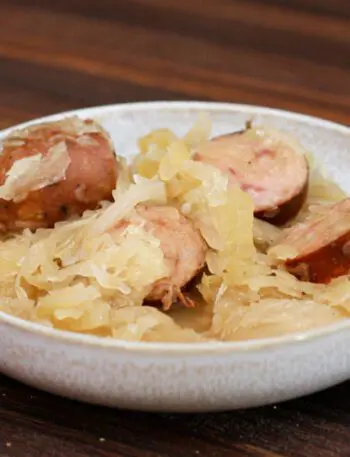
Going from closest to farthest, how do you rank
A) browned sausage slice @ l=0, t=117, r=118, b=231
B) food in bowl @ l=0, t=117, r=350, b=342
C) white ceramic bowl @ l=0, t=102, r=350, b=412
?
white ceramic bowl @ l=0, t=102, r=350, b=412, food in bowl @ l=0, t=117, r=350, b=342, browned sausage slice @ l=0, t=117, r=118, b=231

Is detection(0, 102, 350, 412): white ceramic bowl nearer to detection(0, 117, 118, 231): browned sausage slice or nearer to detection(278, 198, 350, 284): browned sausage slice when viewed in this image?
detection(278, 198, 350, 284): browned sausage slice

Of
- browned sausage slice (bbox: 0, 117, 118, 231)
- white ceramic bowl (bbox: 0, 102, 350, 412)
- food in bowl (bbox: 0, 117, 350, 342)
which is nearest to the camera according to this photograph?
white ceramic bowl (bbox: 0, 102, 350, 412)

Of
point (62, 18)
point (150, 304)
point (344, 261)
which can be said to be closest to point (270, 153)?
point (344, 261)

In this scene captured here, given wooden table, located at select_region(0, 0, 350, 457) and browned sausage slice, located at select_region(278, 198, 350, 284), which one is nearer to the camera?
wooden table, located at select_region(0, 0, 350, 457)

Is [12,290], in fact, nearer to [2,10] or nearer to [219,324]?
[219,324]

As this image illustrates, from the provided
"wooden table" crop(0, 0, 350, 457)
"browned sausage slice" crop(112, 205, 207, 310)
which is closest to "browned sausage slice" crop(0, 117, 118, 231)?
"browned sausage slice" crop(112, 205, 207, 310)

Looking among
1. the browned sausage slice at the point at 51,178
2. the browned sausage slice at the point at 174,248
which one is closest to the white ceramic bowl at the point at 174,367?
the browned sausage slice at the point at 174,248
